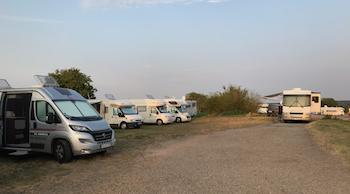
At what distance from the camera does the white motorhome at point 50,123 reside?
28.0 feet

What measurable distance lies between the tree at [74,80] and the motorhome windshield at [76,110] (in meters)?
32.3

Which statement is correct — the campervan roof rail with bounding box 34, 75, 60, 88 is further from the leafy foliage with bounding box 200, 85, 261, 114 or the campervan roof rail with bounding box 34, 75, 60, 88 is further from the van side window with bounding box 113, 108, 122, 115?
the leafy foliage with bounding box 200, 85, 261, 114

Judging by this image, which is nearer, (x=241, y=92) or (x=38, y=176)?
(x=38, y=176)

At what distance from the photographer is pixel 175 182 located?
20.5 ft

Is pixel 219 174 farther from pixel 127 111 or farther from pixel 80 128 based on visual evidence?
pixel 127 111

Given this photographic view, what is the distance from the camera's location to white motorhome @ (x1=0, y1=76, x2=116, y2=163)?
28.0 ft

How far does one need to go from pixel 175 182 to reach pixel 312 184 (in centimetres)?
279

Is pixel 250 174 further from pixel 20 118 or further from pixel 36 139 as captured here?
pixel 20 118

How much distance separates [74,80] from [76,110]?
32872 millimetres

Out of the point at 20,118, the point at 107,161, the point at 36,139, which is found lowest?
the point at 107,161

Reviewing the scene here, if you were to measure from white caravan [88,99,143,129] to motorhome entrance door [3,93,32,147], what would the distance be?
11915 millimetres

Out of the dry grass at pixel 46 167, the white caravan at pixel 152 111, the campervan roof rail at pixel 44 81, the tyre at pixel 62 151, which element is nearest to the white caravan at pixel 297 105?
the white caravan at pixel 152 111

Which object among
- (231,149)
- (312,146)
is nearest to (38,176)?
(231,149)

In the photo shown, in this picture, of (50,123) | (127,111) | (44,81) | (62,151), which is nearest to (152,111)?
(127,111)
